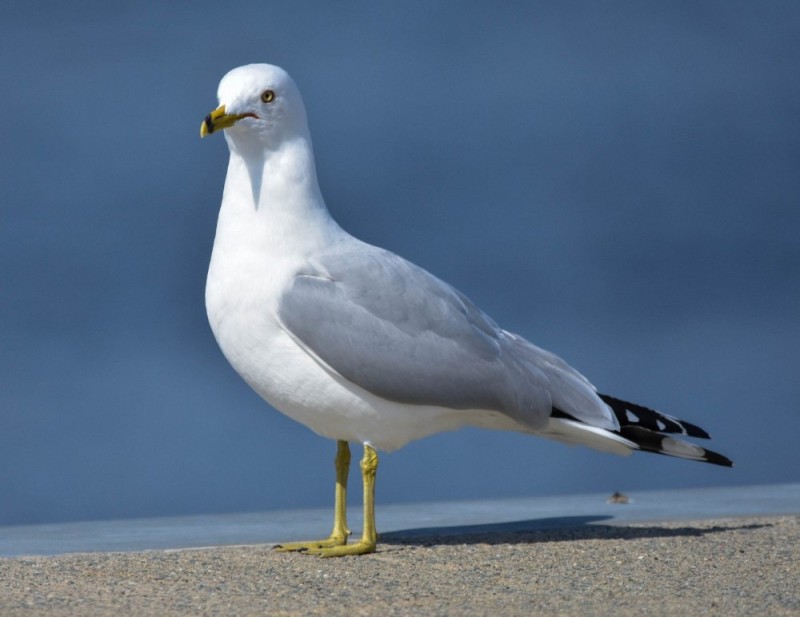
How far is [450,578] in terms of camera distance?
5680 millimetres

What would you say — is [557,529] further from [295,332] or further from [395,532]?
[295,332]

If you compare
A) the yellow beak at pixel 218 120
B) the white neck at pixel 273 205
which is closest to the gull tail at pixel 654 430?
the white neck at pixel 273 205

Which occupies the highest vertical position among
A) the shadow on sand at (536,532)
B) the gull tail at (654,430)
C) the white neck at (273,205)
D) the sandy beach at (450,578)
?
the white neck at (273,205)

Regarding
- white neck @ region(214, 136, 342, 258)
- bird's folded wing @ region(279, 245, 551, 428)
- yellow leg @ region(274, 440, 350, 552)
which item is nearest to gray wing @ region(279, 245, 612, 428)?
bird's folded wing @ region(279, 245, 551, 428)

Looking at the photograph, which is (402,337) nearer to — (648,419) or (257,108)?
(257,108)

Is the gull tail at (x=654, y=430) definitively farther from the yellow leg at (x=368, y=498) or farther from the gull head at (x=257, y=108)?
the gull head at (x=257, y=108)

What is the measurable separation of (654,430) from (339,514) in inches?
58.1

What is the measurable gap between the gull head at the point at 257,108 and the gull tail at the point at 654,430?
188 centimetres

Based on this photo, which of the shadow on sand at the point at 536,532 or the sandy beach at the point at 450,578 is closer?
the sandy beach at the point at 450,578

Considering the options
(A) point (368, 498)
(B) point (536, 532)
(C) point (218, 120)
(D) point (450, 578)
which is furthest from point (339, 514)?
(C) point (218, 120)

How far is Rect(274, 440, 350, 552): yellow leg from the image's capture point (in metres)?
6.38

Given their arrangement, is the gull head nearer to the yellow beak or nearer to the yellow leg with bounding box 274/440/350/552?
the yellow beak

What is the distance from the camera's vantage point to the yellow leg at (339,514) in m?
6.38

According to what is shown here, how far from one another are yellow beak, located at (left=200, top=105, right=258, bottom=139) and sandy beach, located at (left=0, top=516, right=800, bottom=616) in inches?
70.2
